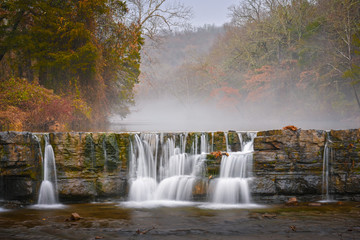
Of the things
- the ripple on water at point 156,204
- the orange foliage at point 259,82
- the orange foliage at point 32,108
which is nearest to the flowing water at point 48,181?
the ripple on water at point 156,204

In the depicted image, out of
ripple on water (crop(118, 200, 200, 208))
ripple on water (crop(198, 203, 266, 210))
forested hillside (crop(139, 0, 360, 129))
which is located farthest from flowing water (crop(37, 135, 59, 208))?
forested hillside (crop(139, 0, 360, 129))

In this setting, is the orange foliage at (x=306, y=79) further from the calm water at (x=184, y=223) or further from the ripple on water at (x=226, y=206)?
the ripple on water at (x=226, y=206)

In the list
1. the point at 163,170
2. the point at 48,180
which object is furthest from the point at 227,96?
the point at 48,180

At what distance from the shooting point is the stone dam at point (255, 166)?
1019 centimetres

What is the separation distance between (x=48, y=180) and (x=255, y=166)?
610cm

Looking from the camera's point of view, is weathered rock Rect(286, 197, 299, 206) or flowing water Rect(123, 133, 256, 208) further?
flowing water Rect(123, 133, 256, 208)

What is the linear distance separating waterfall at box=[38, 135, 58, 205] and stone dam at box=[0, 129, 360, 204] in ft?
0.37

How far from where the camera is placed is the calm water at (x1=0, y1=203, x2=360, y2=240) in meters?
6.95

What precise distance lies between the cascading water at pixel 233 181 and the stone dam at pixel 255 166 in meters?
0.15

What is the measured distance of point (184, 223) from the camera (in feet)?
25.7

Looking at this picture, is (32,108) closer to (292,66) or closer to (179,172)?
(179,172)

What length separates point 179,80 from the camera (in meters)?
56.2

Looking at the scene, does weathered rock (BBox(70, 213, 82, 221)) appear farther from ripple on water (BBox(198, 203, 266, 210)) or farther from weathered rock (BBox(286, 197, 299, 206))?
weathered rock (BBox(286, 197, 299, 206))

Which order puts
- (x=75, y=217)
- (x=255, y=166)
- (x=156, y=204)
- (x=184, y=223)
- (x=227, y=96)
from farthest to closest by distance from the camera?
1. (x=227, y=96)
2. (x=255, y=166)
3. (x=156, y=204)
4. (x=75, y=217)
5. (x=184, y=223)
